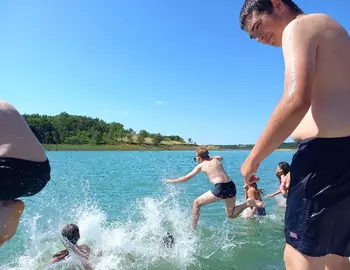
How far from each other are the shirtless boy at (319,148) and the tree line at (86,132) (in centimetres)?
13280

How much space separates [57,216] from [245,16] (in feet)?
34.9

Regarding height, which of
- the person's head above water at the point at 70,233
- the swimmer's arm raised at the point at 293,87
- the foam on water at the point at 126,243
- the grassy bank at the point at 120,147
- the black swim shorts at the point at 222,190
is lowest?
the grassy bank at the point at 120,147

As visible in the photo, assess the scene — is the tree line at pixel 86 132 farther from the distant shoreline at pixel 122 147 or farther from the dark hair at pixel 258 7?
the dark hair at pixel 258 7

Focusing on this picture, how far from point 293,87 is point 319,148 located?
17.5 inches

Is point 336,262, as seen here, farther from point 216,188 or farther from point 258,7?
point 216,188

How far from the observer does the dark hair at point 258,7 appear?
236 centimetres

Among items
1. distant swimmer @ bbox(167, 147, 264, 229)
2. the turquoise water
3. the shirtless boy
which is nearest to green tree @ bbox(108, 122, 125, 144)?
the turquoise water

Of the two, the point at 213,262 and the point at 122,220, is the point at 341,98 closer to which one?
the point at 213,262

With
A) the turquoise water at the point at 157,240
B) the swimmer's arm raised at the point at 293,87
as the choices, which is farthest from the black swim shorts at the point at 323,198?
the turquoise water at the point at 157,240

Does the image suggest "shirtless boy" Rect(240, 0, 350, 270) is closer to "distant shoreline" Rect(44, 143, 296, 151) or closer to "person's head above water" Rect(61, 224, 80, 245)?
"person's head above water" Rect(61, 224, 80, 245)

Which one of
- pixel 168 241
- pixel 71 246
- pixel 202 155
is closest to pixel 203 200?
pixel 202 155

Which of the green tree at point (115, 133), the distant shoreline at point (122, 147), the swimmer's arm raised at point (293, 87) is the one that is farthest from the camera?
the green tree at point (115, 133)

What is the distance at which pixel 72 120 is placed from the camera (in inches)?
6427

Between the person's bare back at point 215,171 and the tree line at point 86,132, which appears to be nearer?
the person's bare back at point 215,171
